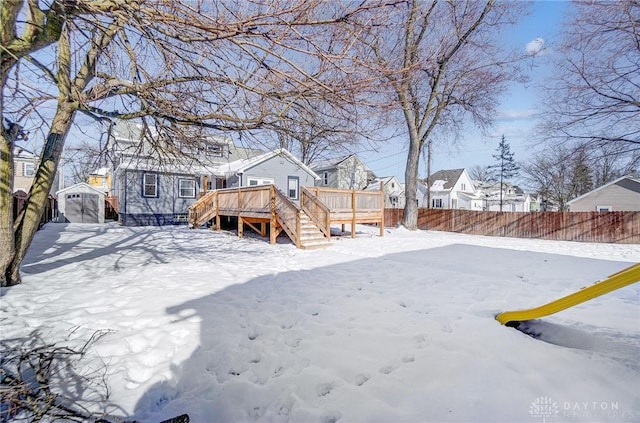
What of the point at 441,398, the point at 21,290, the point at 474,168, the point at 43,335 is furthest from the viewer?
the point at 474,168

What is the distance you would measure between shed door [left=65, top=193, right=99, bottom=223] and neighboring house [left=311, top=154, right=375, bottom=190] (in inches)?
657

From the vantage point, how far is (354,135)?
4.43 meters

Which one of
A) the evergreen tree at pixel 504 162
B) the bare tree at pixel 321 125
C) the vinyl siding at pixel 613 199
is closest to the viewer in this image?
the bare tree at pixel 321 125

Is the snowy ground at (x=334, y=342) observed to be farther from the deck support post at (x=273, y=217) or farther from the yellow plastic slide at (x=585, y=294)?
the deck support post at (x=273, y=217)

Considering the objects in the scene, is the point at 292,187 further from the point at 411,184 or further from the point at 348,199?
the point at 348,199

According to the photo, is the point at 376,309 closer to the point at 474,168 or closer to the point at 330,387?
the point at 330,387

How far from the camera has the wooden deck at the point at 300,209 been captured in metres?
9.70

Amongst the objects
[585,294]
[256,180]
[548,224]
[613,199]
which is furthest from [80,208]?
[613,199]

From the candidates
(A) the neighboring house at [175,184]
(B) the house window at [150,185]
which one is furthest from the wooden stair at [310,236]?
(B) the house window at [150,185]

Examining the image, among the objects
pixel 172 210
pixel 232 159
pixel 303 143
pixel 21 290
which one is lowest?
pixel 21 290

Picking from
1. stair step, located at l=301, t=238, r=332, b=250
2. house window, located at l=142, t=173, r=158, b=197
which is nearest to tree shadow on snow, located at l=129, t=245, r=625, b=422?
stair step, located at l=301, t=238, r=332, b=250

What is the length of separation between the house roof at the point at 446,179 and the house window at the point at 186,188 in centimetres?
3183

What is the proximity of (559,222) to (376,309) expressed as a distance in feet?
48.0

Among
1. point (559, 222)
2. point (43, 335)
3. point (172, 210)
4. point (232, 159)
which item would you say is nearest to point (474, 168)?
point (559, 222)
